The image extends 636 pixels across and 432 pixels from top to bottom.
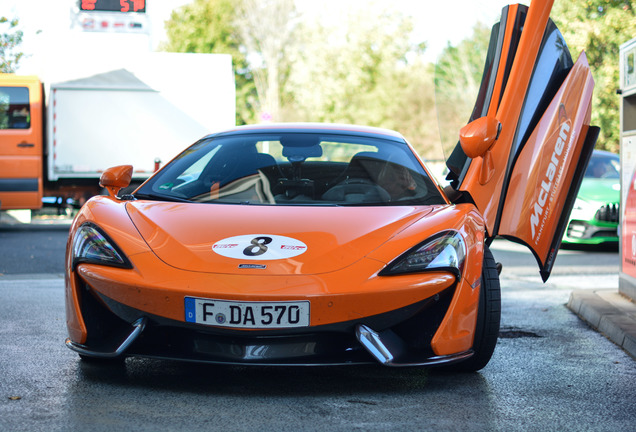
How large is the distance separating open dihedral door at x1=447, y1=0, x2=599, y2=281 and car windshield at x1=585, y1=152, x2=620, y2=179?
681 centimetres

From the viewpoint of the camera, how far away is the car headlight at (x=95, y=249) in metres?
3.49

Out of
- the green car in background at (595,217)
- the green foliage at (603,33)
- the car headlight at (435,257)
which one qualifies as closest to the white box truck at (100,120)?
the green foliage at (603,33)

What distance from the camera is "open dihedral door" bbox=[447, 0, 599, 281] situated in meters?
5.05

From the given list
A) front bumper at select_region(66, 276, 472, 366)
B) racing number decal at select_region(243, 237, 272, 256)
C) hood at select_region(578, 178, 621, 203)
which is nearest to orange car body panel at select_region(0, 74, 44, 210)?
hood at select_region(578, 178, 621, 203)

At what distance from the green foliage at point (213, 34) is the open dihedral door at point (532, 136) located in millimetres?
39256

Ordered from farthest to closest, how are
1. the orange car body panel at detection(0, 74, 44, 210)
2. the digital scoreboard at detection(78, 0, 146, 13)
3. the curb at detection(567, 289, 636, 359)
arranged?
1. the digital scoreboard at detection(78, 0, 146, 13)
2. the orange car body panel at detection(0, 74, 44, 210)
3. the curb at detection(567, 289, 636, 359)

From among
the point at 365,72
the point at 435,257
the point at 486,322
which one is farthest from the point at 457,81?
the point at 365,72

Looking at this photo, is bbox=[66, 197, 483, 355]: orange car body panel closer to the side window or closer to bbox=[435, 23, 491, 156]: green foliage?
Result: bbox=[435, 23, 491, 156]: green foliage

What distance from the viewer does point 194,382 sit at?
3637 millimetres

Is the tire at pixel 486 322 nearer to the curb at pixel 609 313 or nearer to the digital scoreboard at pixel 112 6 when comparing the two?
the curb at pixel 609 313

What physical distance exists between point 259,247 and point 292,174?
1094mm

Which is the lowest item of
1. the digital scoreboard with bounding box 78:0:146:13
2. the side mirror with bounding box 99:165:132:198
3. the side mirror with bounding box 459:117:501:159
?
the side mirror with bounding box 99:165:132:198

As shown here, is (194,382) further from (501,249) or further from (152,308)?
(501,249)

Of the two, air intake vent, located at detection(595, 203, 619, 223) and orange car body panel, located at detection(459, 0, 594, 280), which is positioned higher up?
orange car body panel, located at detection(459, 0, 594, 280)
